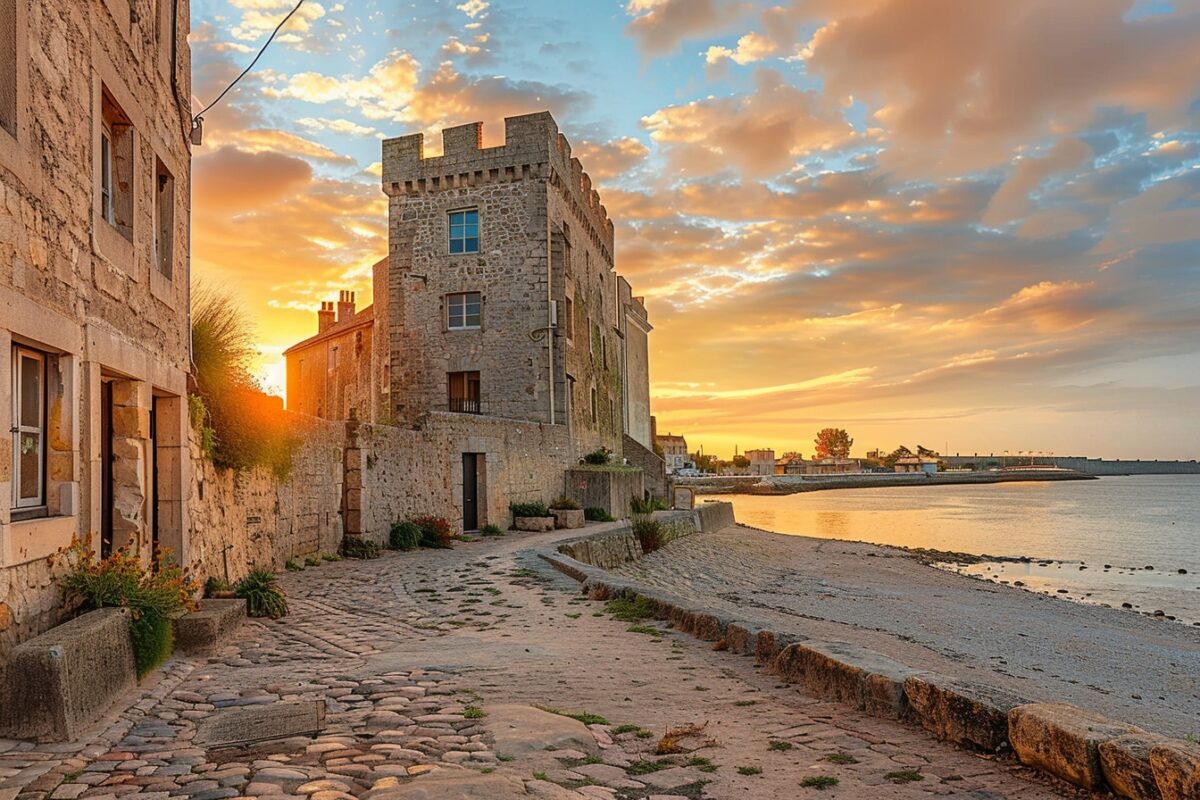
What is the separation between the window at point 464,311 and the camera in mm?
24562

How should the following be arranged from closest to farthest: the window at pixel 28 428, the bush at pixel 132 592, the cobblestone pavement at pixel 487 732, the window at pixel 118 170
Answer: the cobblestone pavement at pixel 487 732, the window at pixel 28 428, the bush at pixel 132 592, the window at pixel 118 170

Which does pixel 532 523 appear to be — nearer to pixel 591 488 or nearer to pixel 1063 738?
pixel 591 488

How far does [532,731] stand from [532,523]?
53.3ft

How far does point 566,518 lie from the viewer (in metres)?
21.9

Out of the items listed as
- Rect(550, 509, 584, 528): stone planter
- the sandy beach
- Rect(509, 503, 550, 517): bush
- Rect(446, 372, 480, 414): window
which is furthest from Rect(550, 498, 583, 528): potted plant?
Rect(446, 372, 480, 414): window

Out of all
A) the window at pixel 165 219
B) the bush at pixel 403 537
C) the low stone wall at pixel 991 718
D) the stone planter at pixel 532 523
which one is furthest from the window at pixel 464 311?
the low stone wall at pixel 991 718

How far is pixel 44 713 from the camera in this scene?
437 centimetres

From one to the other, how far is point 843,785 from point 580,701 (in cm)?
206

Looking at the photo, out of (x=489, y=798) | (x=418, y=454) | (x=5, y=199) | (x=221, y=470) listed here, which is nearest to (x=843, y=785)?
(x=489, y=798)

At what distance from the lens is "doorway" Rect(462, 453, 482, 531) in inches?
760

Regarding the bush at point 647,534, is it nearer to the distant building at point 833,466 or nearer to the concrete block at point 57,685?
the concrete block at point 57,685

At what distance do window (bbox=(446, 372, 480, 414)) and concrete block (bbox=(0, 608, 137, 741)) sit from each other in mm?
19550

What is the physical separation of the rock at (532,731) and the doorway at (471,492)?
14240 mm

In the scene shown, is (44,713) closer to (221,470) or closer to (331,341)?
(221,470)
